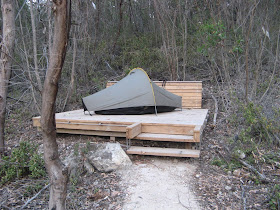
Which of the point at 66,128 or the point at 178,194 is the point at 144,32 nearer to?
the point at 66,128

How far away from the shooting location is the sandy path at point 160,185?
10.4ft

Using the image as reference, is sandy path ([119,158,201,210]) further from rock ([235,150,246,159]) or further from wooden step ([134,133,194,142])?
rock ([235,150,246,159])

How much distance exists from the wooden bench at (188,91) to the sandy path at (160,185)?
146 inches

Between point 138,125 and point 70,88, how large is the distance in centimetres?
398

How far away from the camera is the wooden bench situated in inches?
310

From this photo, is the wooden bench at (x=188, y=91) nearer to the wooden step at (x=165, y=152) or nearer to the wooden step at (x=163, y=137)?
the wooden step at (x=163, y=137)

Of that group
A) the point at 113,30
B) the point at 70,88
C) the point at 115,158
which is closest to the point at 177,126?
the point at 115,158

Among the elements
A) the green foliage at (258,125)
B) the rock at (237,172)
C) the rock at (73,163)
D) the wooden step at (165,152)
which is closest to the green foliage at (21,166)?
the rock at (73,163)

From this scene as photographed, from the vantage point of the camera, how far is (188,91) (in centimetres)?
803

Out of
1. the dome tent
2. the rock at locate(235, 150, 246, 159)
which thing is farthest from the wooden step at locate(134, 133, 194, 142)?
the dome tent

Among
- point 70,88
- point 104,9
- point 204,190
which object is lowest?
point 204,190

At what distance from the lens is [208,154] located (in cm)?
466

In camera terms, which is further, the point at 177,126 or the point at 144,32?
the point at 144,32

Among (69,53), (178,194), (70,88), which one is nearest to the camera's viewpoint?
(178,194)
